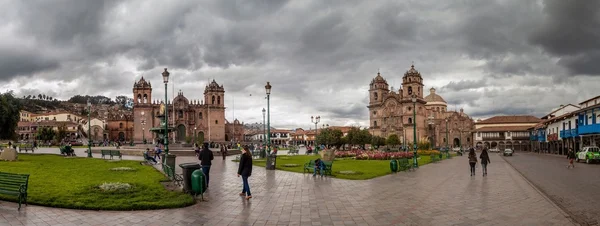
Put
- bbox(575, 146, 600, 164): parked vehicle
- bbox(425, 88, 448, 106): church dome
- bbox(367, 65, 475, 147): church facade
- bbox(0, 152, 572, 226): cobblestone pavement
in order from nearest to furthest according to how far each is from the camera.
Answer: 1. bbox(0, 152, 572, 226): cobblestone pavement
2. bbox(575, 146, 600, 164): parked vehicle
3. bbox(367, 65, 475, 147): church facade
4. bbox(425, 88, 448, 106): church dome

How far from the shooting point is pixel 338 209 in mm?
9109

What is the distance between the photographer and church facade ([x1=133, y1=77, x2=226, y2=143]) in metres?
83.4

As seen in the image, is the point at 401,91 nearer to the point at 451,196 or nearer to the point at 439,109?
the point at 439,109

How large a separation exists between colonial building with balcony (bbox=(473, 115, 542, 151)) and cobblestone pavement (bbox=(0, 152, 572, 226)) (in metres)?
80.3

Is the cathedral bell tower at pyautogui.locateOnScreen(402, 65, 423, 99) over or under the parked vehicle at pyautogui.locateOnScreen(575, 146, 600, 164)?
over

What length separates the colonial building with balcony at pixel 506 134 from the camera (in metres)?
Answer: 84.4

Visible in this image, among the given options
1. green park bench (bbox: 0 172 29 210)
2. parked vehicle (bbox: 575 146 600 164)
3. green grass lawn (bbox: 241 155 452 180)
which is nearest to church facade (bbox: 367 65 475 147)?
parked vehicle (bbox: 575 146 600 164)

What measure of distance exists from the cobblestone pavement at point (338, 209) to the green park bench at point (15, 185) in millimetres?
297

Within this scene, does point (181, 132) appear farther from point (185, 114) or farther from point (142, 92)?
point (142, 92)

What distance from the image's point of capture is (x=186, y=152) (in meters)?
35.0

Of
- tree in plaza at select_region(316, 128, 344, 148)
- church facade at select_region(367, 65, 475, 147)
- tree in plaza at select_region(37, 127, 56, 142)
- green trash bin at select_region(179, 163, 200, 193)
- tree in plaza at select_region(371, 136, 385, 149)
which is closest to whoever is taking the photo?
green trash bin at select_region(179, 163, 200, 193)

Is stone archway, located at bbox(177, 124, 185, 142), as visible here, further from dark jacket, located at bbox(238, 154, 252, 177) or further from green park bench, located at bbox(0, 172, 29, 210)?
green park bench, located at bbox(0, 172, 29, 210)

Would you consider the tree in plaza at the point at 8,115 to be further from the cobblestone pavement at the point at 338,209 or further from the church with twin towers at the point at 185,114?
the church with twin towers at the point at 185,114

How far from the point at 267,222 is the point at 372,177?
9394 millimetres
